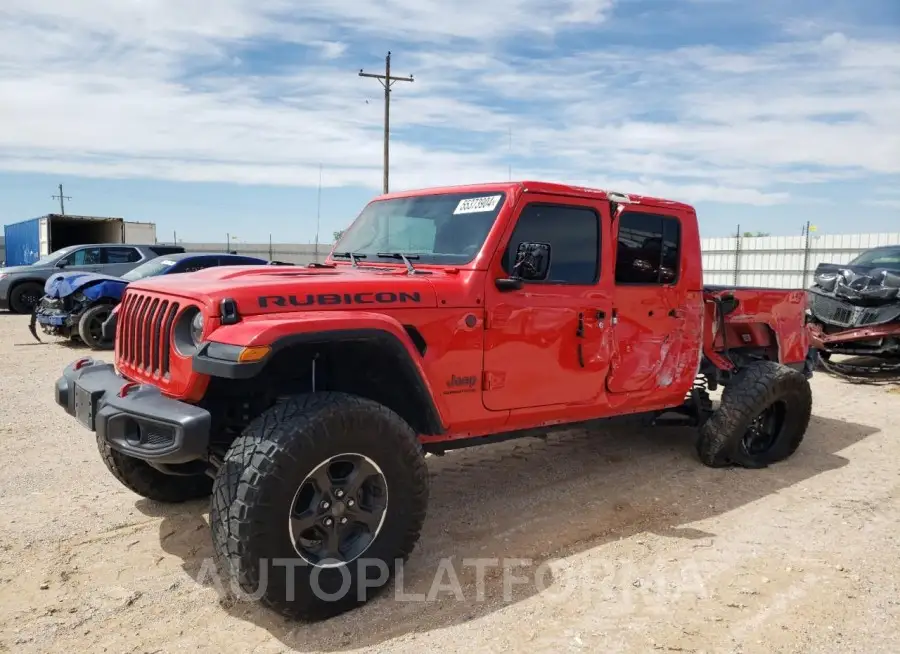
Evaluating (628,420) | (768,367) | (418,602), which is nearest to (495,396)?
(418,602)

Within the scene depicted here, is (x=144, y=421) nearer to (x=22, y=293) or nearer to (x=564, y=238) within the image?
(x=564, y=238)

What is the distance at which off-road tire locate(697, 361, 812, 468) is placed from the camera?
509 cm

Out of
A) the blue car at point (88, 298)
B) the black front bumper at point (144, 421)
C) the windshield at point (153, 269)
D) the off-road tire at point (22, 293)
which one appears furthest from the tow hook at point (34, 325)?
the black front bumper at point (144, 421)

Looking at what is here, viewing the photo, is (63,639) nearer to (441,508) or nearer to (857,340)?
(441,508)

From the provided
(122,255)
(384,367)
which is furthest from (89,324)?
(384,367)

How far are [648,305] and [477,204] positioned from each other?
140cm

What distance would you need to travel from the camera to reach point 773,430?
18.2ft

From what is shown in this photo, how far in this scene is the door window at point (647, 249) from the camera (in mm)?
4496

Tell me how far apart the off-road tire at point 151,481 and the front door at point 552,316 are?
197 centimetres

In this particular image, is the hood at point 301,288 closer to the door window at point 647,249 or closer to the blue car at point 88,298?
the door window at point 647,249

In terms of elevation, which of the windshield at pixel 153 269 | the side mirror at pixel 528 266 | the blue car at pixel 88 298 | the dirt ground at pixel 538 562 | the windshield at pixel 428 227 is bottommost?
the dirt ground at pixel 538 562

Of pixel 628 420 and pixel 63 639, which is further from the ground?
pixel 628 420

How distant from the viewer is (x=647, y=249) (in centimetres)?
466

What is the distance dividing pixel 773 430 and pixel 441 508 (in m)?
2.86
